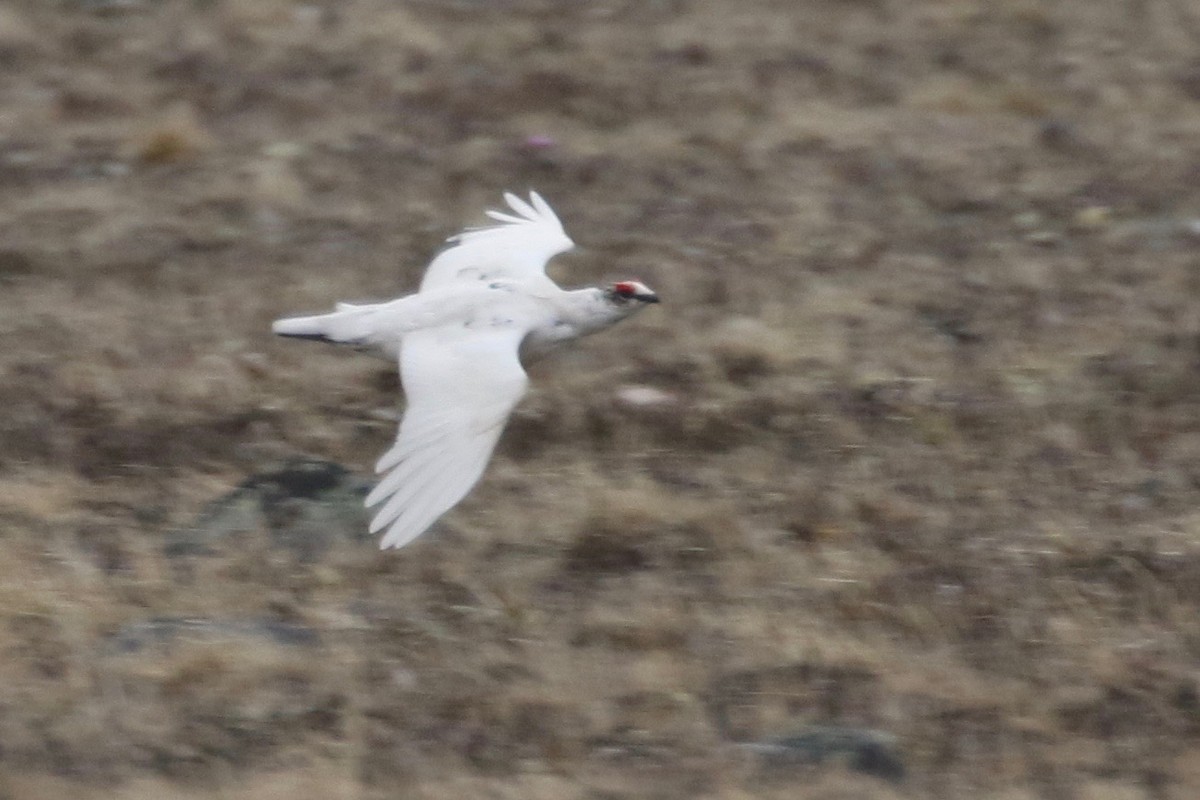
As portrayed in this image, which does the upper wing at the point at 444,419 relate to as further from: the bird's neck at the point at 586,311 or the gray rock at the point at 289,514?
the gray rock at the point at 289,514

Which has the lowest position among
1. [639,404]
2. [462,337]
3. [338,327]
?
[639,404]

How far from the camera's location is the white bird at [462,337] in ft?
19.3

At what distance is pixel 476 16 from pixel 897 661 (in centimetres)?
766

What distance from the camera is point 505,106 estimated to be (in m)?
11.6

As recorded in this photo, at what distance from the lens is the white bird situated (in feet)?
19.3

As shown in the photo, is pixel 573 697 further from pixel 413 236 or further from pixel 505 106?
pixel 505 106

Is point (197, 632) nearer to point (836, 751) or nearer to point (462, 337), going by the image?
point (462, 337)

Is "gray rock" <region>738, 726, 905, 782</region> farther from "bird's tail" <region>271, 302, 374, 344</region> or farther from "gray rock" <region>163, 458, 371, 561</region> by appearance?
"bird's tail" <region>271, 302, 374, 344</region>

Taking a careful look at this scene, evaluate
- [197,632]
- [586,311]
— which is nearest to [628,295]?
[586,311]

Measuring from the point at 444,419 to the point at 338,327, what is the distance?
44.8 inches

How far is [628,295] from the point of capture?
7.22 m

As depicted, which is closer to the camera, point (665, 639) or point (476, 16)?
point (665, 639)

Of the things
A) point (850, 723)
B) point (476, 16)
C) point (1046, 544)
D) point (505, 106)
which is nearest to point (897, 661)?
point (850, 723)

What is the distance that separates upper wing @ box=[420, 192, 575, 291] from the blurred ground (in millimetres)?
620
